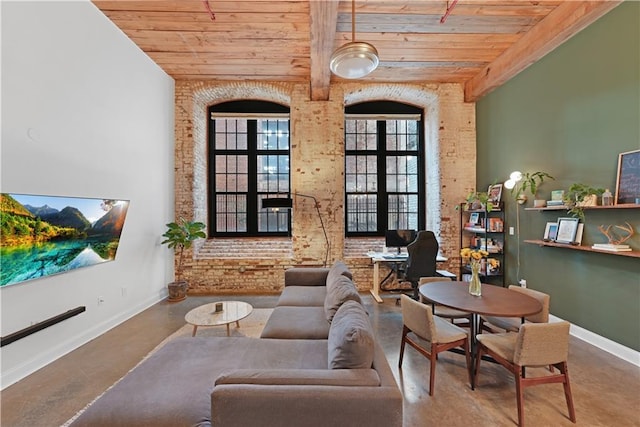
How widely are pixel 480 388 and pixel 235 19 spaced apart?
477cm

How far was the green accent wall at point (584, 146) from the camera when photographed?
2.68 meters

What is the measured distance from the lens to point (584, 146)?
310 centimetres

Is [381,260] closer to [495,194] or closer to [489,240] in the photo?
[489,240]

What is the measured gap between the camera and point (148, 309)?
4.01m

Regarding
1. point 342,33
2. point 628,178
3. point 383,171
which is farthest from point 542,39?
point 383,171

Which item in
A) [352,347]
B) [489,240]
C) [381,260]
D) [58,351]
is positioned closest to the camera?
[352,347]

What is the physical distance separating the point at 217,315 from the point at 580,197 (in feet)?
13.8


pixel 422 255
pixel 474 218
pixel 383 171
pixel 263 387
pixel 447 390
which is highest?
pixel 383 171

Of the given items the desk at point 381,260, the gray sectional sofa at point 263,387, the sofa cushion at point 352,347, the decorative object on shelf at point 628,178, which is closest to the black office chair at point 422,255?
the desk at point 381,260

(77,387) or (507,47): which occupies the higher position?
(507,47)

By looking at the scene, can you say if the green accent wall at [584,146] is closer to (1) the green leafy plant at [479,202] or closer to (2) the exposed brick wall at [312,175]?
(1) the green leafy plant at [479,202]

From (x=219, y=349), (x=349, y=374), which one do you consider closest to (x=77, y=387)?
(x=219, y=349)

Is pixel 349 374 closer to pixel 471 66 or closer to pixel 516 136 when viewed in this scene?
pixel 516 136

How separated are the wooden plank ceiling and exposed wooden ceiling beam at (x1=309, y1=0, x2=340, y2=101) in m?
0.01
